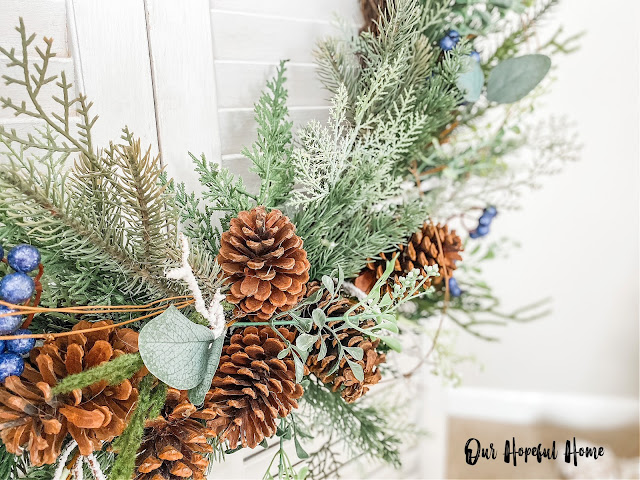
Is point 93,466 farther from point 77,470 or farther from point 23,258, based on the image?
point 23,258

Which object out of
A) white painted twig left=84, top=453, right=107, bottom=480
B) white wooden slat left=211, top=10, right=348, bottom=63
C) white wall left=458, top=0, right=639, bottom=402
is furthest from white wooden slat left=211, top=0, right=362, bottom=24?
white wall left=458, top=0, right=639, bottom=402

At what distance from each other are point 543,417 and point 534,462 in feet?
0.65

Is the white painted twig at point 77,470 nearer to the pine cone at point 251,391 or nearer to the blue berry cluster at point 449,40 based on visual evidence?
the pine cone at point 251,391

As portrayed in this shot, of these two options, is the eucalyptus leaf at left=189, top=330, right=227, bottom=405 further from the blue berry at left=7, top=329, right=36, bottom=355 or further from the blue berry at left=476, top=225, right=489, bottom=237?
the blue berry at left=476, top=225, right=489, bottom=237

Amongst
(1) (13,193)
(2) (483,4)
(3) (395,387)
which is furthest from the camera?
(3) (395,387)

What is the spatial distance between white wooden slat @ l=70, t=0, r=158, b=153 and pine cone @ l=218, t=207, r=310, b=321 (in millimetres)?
173

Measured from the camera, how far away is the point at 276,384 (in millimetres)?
448

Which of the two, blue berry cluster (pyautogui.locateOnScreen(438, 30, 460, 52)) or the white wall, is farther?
the white wall

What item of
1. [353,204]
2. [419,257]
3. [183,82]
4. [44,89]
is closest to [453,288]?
[419,257]

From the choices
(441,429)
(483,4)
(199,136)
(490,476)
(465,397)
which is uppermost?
(483,4)

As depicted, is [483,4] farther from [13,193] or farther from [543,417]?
[543,417]

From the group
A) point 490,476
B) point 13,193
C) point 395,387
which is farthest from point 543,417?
point 13,193

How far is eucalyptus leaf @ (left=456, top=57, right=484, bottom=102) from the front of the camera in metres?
0.61

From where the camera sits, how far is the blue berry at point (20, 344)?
392 millimetres
